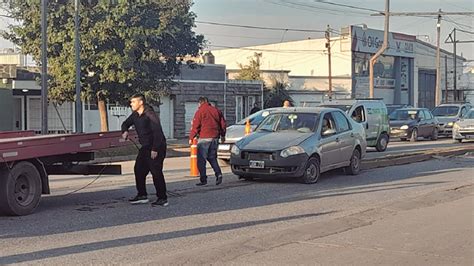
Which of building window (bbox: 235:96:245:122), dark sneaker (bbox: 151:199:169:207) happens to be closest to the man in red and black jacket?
dark sneaker (bbox: 151:199:169:207)

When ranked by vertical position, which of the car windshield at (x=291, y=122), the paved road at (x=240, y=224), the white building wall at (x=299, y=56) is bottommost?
the paved road at (x=240, y=224)

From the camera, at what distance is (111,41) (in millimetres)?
25078

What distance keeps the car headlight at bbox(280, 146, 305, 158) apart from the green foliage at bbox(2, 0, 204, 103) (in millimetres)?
12274

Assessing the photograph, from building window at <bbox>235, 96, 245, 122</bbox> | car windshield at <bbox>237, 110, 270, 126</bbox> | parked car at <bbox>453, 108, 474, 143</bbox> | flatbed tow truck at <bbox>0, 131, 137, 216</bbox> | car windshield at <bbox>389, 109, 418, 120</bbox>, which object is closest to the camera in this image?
flatbed tow truck at <bbox>0, 131, 137, 216</bbox>

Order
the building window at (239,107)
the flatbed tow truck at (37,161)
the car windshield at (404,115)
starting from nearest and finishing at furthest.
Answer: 1. the flatbed tow truck at (37,161)
2. the car windshield at (404,115)
3. the building window at (239,107)

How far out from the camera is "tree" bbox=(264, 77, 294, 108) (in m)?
Result: 45.8

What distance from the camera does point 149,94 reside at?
1014 inches

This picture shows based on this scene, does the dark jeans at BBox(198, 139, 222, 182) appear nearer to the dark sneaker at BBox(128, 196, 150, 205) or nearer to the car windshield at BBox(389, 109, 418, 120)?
the dark sneaker at BBox(128, 196, 150, 205)

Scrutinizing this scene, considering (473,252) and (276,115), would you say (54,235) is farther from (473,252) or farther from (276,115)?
(276,115)

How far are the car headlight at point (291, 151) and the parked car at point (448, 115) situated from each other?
22.0m

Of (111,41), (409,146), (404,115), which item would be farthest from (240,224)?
(404,115)

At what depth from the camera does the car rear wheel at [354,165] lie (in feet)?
51.6

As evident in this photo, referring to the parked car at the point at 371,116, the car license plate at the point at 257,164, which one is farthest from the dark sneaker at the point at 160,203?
the parked car at the point at 371,116

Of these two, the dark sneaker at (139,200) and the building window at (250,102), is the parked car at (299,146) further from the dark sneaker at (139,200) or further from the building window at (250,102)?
the building window at (250,102)
